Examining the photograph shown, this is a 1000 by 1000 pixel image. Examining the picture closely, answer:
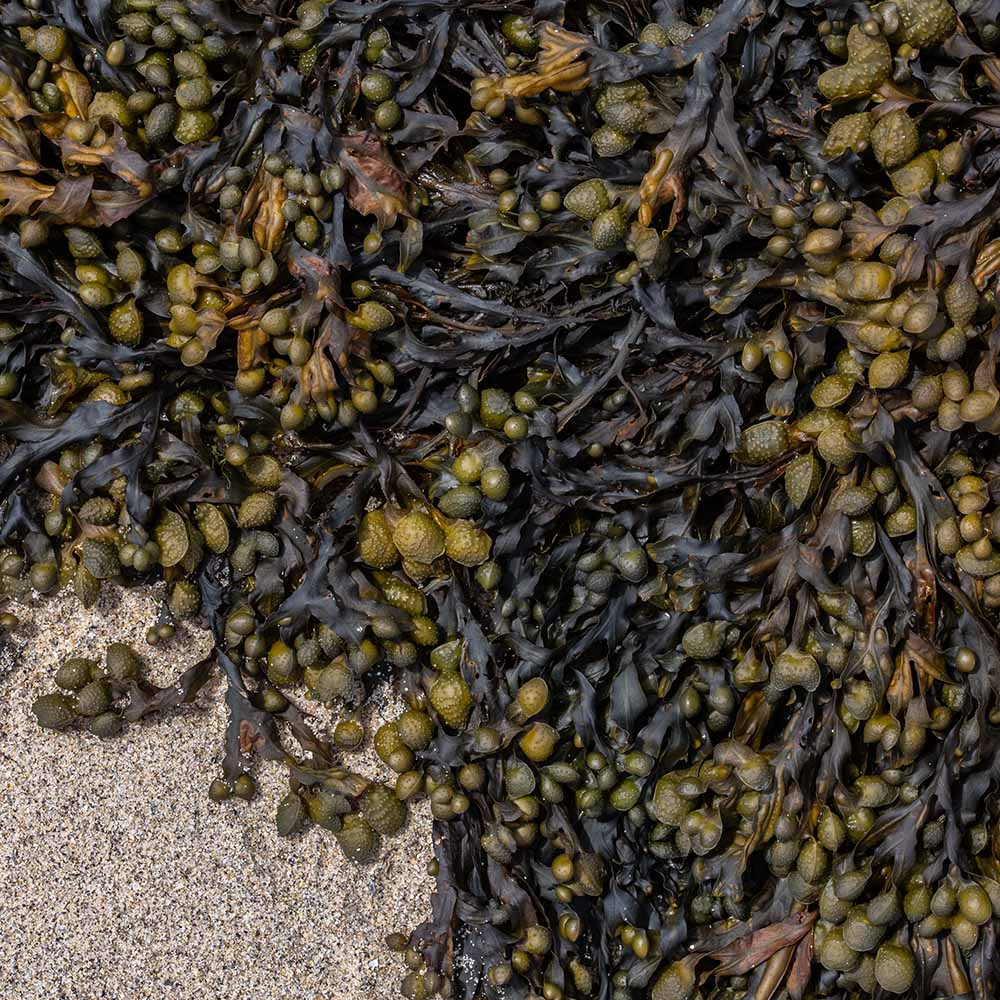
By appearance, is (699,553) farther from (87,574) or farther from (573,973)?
(87,574)

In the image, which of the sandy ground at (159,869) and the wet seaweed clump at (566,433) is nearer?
the wet seaweed clump at (566,433)

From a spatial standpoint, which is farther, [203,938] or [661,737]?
[203,938]

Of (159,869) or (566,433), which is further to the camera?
→ (159,869)

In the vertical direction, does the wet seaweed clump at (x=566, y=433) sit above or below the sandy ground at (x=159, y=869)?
above

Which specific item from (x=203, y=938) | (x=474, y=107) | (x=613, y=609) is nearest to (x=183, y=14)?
(x=474, y=107)
